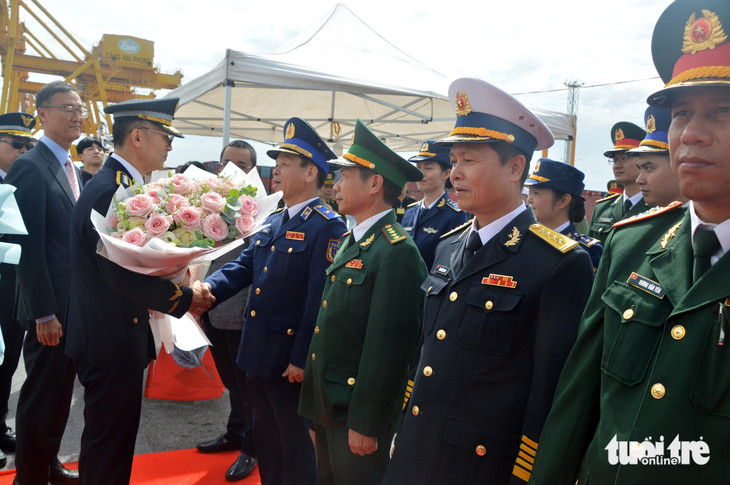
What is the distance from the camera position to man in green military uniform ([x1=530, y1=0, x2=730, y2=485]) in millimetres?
967

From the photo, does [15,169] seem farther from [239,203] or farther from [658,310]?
[658,310]

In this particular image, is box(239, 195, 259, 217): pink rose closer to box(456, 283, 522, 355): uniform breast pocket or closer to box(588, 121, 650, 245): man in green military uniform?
box(456, 283, 522, 355): uniform breast pocket

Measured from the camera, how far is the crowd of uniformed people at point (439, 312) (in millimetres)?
1066

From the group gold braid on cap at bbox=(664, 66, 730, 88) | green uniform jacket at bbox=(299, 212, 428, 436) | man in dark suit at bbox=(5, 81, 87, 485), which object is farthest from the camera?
man in dark suit at bbox=(5, 81, 87, 485)

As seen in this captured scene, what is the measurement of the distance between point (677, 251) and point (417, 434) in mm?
1001

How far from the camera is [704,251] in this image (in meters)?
1.08

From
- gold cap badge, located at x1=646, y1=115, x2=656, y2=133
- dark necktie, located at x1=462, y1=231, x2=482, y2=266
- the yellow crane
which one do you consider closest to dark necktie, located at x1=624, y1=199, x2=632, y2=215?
gold cap badge, located at x1=646, y1=115, x2=656, y2=133

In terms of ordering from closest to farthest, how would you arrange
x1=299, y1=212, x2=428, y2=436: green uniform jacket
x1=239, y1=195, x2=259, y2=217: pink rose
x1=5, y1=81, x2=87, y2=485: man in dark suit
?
x1=299, y1=212, x2=428, y2=436: green uniform jacket → x1=239, y1=195, x2=259, y2=217: pink rose → x1=5, y1=81, x2=87, y2=485: man in dark suit

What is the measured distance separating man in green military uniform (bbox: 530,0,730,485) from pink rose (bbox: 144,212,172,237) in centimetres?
192

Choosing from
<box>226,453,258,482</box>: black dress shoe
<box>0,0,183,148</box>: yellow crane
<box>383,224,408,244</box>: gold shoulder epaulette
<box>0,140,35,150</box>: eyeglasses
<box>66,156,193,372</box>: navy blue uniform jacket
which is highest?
<box>0,0,183,148</box>: yellow crane

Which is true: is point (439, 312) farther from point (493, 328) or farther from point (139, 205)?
point (139, 205)

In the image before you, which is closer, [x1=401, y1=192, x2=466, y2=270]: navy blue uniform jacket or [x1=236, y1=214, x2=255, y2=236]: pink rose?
[x1=236, y1=214, x2=255, y2=236]: pink rose

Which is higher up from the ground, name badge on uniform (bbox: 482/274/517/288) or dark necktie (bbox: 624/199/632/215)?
dark necktie (bbox: 624/199/632/215)

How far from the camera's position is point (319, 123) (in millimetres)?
10438
